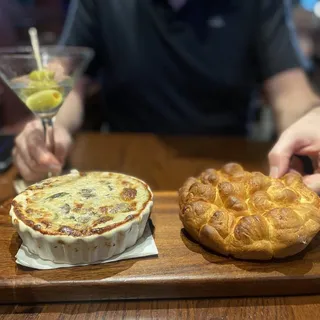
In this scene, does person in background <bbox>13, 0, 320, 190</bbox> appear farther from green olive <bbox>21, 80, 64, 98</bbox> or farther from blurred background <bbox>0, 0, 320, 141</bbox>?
blurred background <bbox>0, 0, 320, 141</bbox>

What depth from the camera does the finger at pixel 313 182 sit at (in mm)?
1128

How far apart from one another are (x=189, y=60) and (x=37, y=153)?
957 millimetres

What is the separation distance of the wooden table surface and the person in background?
0.71 ft

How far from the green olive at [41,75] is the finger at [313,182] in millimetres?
816

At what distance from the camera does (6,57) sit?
142 cm

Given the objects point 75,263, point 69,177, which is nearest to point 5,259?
point 75,263

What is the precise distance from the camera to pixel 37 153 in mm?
1396

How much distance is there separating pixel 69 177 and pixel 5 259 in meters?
0.28

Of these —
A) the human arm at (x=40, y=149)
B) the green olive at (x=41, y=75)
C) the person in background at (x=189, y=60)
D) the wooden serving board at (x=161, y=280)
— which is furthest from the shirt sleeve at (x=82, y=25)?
the wooden serving board at (x=161, y=280)

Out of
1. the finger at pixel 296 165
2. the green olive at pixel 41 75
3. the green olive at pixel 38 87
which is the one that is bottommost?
the finger at pixel 296 165

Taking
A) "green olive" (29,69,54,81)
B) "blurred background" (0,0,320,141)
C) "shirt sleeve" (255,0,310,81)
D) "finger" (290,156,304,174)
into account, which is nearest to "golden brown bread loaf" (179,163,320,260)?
"finger" (290,156,304,174)

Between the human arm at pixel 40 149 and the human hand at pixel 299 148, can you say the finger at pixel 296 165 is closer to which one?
the human hand at pixel 299 148

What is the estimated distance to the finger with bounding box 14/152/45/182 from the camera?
4.71 ft

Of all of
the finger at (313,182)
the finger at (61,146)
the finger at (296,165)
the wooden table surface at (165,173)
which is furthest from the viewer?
the finger at (61,146)
